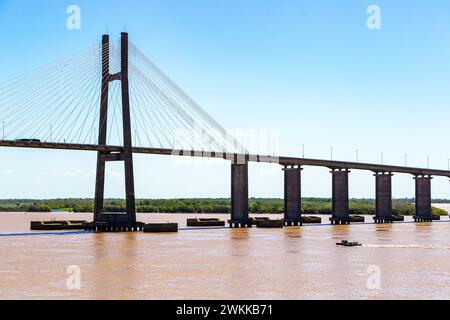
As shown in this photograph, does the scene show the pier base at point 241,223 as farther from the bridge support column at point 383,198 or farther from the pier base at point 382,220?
the bridge support column at point 383,198

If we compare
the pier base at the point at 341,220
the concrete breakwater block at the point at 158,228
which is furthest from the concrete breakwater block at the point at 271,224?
the pier base at the point at 341,220

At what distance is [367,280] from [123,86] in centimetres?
5313

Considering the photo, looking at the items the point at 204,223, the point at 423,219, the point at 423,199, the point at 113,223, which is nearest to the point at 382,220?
the point at 423,219

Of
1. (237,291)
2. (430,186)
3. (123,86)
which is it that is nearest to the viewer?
(237,291)

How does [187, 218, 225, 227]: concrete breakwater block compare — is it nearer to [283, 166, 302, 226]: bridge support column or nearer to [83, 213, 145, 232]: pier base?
[283, 166, 302, 226]: bridge support column

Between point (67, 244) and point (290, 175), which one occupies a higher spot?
point (290, 175)

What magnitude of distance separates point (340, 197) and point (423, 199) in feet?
94.4

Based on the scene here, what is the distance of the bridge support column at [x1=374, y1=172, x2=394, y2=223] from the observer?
117669 millimetres

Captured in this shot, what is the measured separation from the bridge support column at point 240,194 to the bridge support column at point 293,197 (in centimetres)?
966

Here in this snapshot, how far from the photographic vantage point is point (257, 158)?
93.9 meters
